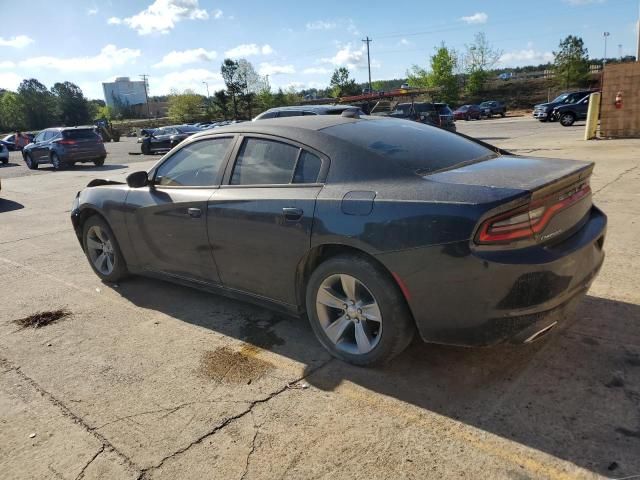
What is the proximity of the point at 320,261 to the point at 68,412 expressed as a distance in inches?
69.7

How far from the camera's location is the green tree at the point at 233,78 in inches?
3022

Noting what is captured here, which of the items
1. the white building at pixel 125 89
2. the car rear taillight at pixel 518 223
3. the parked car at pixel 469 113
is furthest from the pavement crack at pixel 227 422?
the white building at pixel 125 89

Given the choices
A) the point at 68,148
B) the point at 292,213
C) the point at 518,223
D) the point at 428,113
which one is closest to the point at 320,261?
the point at 292,213

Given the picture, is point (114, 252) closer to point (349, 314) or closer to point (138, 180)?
point (138, 180)

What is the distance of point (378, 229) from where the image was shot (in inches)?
114

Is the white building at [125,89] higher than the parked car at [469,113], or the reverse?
the white building at [125,89]

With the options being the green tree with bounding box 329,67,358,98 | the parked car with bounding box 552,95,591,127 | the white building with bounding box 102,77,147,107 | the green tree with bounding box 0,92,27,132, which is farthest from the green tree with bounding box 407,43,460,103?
the white building with bounding box 102,77,147,107

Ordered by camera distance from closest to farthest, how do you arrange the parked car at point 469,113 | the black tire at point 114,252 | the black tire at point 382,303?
the black tire at point 382,303
the black tire at point 114,252
the parked car at point 469,113

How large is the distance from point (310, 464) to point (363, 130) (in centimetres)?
223

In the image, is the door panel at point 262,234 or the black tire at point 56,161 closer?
the door panel at point 262,234

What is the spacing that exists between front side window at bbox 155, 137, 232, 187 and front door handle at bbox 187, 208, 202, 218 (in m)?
0.22

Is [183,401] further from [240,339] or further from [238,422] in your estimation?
[240,339]

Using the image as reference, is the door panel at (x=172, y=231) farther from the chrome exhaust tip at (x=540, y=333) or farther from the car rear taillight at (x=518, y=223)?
the chrome exhaust tip at (x=540, y=333)

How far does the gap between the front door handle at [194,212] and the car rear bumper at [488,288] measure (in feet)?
5.44
